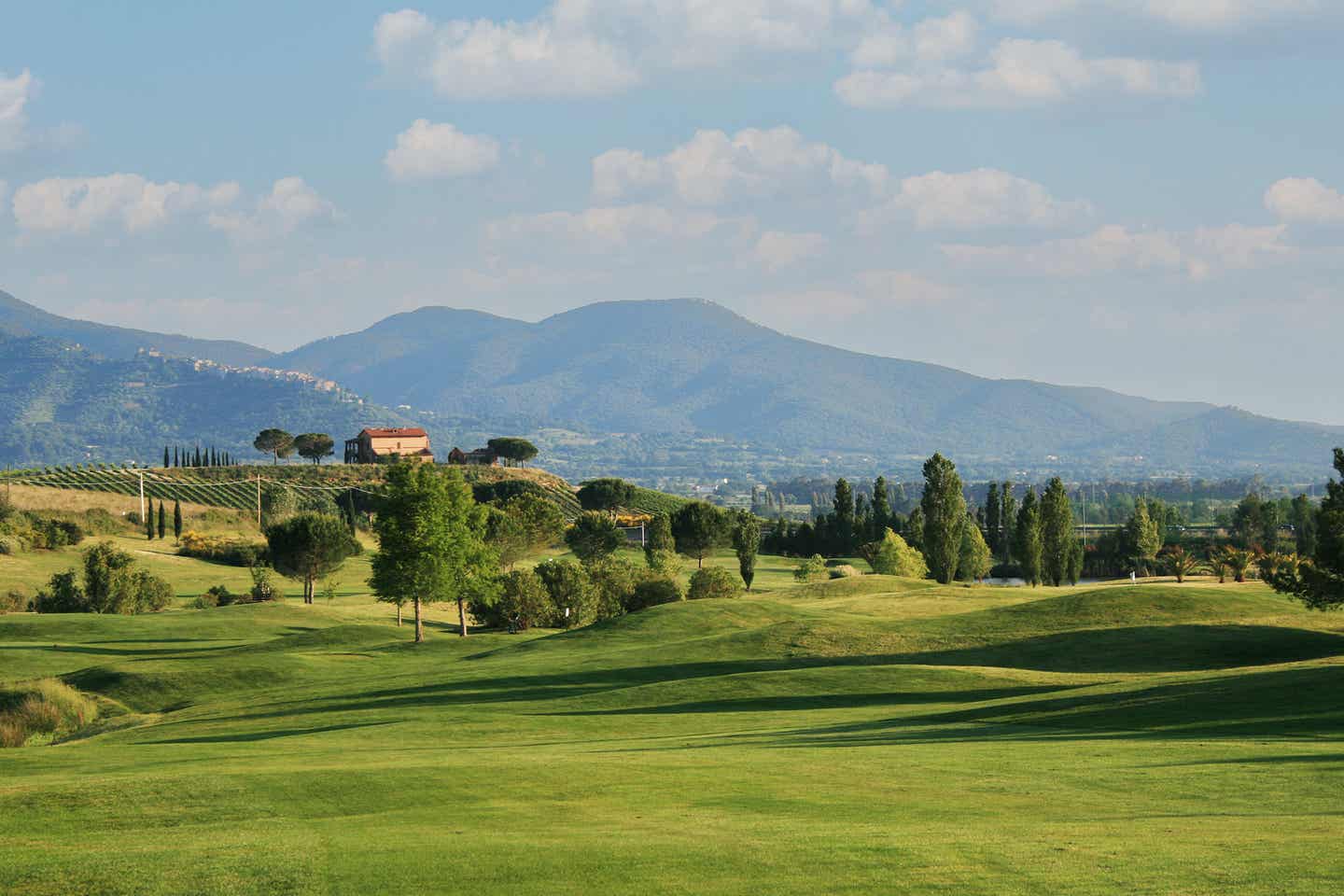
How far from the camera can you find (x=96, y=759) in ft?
103

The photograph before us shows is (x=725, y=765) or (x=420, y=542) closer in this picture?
(x=725, y=765)

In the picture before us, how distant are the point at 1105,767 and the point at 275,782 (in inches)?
585

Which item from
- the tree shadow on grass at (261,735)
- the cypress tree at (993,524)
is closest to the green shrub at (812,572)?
the cypress tree at (993,524)

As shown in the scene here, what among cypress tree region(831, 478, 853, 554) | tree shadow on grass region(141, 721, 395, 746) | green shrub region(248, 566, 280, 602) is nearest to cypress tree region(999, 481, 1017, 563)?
cypress tree region(831, 478, 853, 554)

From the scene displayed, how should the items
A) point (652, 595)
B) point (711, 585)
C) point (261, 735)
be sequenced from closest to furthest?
point (261, 735), point (652, 595), point (711, 585)

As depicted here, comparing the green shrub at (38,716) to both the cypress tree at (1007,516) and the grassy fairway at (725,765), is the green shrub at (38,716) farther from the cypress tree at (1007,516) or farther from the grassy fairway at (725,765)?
the cypress tree at (1007,516)

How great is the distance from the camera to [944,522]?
10400cm

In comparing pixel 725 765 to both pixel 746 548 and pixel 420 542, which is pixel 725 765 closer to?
pixel 420 542

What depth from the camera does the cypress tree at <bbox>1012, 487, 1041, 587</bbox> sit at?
108688 mm

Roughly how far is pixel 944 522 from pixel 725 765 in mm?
79040

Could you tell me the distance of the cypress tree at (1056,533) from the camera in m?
111

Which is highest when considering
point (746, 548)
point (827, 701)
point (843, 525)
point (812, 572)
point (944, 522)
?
point (944, 522)

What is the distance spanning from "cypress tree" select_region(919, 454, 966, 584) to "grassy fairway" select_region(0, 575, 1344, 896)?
129ft

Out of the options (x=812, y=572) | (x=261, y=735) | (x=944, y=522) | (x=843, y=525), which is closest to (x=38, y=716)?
(x=261, y=735)
